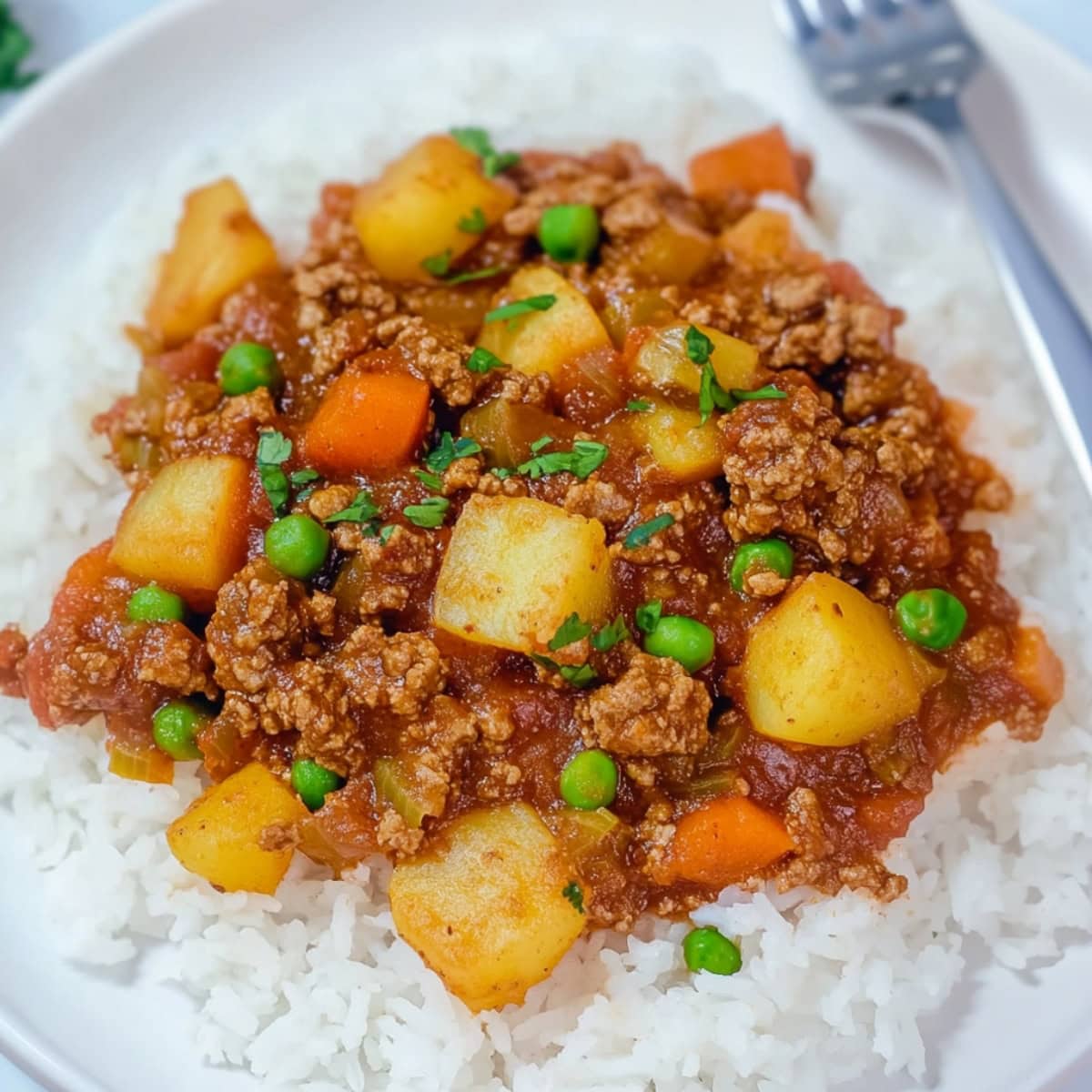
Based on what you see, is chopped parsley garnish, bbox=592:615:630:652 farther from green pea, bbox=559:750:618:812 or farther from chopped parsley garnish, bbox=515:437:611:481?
chopped parsley garnish, bbox=515:437:611:481

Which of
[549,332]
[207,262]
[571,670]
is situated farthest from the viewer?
[207,262]

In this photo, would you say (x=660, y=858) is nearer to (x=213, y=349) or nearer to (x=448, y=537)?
(x=448, y=537)

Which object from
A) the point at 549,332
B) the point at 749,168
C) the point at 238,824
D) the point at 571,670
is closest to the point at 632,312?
the point at 549,332

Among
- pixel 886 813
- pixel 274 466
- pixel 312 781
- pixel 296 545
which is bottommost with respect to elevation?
pixel 886 813

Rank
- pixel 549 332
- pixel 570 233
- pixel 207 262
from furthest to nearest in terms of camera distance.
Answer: pixel 207 262
pixel 570 233
pixel 549 332

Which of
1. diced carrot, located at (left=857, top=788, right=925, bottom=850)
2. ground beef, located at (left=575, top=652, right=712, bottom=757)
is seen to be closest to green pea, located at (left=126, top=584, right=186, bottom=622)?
ground beef, located at (left=575, top=652, right=712, bottom=757)

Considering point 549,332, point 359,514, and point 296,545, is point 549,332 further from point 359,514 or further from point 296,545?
point 296,545

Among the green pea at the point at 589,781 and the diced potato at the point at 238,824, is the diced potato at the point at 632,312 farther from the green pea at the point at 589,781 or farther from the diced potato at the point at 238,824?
the diced potato at the point at 238,824
